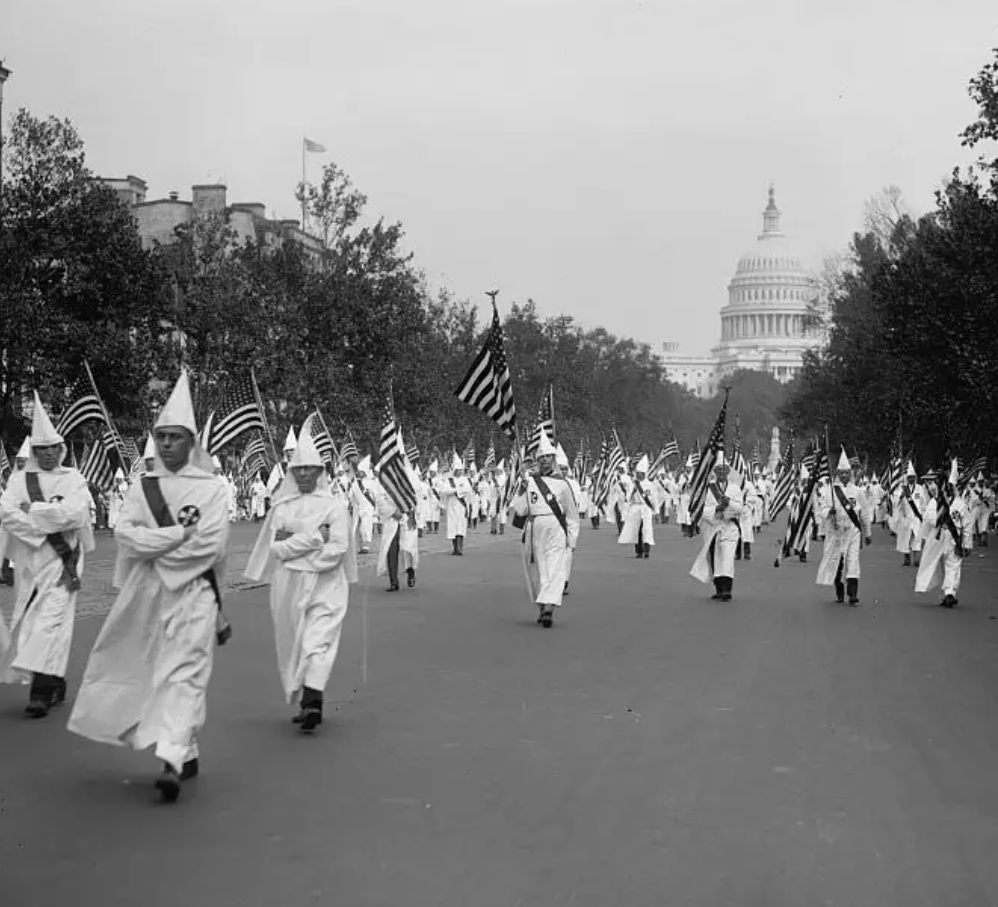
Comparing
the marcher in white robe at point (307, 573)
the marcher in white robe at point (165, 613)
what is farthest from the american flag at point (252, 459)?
the marcher in white robe at point (165, 613)

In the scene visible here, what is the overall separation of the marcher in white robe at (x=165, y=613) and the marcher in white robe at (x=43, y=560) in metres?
1.95

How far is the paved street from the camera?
20.2 feet

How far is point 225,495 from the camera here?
26.3ft

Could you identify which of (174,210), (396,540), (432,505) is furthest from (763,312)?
(396,540)

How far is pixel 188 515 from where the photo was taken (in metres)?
7.96

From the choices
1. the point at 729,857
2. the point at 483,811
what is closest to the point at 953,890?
the point at 729,857

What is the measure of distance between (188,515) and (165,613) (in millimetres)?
460

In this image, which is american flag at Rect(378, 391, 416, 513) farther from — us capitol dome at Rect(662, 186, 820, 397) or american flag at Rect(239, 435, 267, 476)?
us capitol dome at Rect(662, 186, 820, 397)

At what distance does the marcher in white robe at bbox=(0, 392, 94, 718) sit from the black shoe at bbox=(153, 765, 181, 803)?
260 centimetres

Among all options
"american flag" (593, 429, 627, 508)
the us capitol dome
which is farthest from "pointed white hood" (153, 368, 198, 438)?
the us capitol dome

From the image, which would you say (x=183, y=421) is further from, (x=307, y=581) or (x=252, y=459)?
(x=252, y=459)

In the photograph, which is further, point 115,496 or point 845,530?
point 115,496

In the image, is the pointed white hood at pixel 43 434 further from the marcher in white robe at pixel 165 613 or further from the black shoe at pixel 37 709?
the marcher in white robe at pixel 165 613

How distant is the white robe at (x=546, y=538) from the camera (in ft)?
53.7
